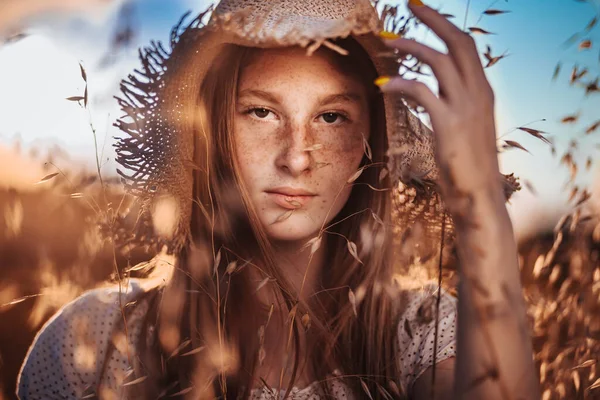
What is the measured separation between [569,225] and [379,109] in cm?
61

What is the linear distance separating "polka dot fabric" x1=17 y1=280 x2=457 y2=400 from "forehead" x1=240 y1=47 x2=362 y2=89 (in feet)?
2.18

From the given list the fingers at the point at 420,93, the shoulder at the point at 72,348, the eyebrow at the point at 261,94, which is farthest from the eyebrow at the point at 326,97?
the shoulder at the point at 72,348

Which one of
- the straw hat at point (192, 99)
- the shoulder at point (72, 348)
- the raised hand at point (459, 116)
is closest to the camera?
the raised hand at point (459, 116)

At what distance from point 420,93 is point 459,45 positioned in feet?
0.36

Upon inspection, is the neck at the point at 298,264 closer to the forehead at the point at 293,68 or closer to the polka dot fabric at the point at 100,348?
the polka dot fabric at the point at 100,348

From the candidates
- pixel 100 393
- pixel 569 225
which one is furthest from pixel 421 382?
pixel 100 393

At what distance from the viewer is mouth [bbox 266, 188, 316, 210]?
155cm

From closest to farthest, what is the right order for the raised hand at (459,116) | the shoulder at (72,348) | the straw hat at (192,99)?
the raised hand at (459,116)
the straw hat at (192,99)
the shoulder at (72,348)

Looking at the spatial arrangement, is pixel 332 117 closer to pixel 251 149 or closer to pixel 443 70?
pixel 251 149

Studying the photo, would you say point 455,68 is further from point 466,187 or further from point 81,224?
point 81,224

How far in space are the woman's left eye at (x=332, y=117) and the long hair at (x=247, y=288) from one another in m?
0.12

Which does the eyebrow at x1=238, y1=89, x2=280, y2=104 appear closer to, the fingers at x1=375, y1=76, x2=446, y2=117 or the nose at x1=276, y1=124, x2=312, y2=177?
the nose at x1=276, y1=124, x2=312, y2=177

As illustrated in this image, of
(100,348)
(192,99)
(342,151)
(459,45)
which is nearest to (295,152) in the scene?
(342,151)

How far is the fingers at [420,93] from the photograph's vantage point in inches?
40.6
